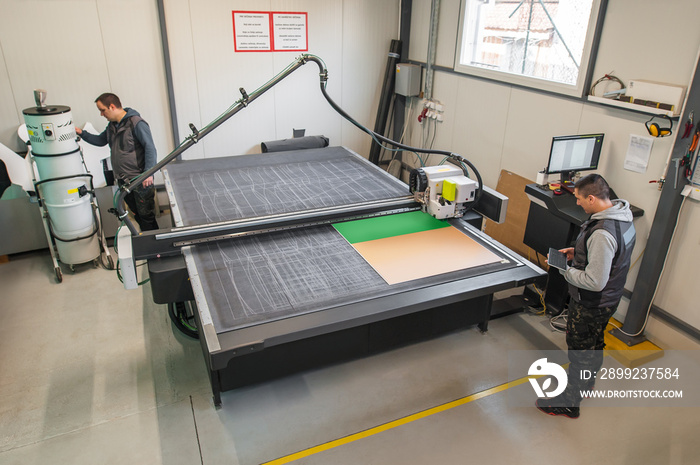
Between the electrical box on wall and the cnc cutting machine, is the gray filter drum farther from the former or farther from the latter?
the electrical box on wall

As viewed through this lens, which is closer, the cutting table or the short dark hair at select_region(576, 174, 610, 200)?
the cutting table

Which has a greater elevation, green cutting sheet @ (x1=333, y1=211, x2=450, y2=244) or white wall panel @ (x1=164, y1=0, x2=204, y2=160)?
white wall panel @ (x1=164, y1=0, x2=204, y2=160)

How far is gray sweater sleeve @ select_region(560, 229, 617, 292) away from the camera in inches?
92.0

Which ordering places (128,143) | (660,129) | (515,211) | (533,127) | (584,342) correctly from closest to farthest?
(584,342) < (660,129) < (128,143) < (533,127) < (515,211)

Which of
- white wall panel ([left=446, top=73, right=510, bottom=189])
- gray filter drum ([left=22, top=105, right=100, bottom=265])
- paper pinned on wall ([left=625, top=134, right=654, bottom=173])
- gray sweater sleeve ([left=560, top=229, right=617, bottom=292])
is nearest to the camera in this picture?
gray sweater sleeve ([left=560, top=229, right=617, bottom=292])

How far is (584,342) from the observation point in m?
2.65

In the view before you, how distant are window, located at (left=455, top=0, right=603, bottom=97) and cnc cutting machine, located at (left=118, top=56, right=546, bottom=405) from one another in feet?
5.25

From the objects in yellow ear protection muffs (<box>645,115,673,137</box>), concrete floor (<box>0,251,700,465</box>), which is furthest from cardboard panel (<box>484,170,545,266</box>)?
yellow ear protection muffs (<box>645,115,673,137</box>)

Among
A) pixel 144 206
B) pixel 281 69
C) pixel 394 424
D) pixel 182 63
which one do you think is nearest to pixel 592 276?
pixel 394 424

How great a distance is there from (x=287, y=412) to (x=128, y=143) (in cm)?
270

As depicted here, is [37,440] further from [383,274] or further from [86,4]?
[86,4]

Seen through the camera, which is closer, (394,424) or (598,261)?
(598,261)

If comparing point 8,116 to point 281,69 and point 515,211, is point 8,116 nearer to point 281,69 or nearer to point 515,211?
point 281,69

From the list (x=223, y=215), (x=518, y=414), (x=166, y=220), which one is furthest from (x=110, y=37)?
(x=518, y=414)
